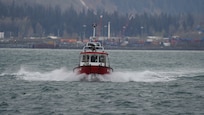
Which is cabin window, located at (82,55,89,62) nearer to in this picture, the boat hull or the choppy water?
the boat hull

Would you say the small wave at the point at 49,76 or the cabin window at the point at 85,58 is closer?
the cabin window at the point at 85,58

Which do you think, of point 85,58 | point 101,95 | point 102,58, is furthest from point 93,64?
point 101,95

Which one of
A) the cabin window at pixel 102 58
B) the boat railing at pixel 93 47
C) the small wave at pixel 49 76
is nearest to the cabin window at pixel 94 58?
the cabin window at pixel 102 58

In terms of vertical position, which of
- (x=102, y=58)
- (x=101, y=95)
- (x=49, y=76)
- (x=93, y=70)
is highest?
(x=102, y=58)

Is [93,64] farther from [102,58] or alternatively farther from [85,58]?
[102,58]

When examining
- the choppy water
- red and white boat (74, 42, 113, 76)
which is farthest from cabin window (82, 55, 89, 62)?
the choppy water

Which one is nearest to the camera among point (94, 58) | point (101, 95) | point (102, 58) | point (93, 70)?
point (101, 95)

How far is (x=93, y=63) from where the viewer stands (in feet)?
283

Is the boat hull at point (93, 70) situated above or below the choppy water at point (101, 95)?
above

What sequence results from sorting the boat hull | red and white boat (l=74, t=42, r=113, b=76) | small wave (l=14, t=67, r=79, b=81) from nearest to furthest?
the boat hull < red and white boat (l=74, t=42, r=113, b=76) < small wave (l=14, t=67, r=79, b=81)

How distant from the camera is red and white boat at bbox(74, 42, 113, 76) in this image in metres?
84.8

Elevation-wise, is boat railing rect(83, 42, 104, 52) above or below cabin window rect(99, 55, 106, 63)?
above

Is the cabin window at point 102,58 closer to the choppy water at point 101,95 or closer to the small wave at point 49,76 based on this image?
the choppy water at point 101,95

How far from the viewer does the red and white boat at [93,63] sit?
278 feet
